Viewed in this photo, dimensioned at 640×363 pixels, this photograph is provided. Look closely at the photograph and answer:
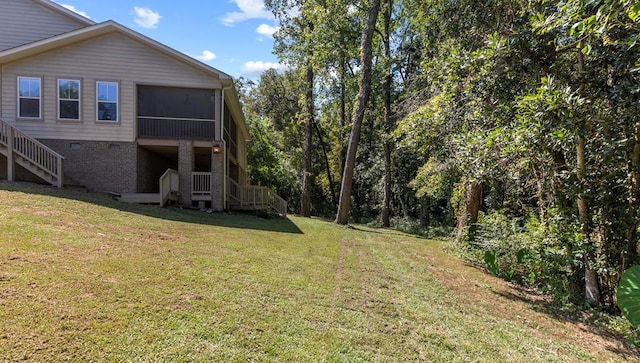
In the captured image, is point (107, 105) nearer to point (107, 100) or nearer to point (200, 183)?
Result: point (107, 100)

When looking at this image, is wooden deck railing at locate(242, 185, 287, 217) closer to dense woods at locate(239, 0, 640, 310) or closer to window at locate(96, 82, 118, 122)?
window at locate(96, 82, 118, 122)

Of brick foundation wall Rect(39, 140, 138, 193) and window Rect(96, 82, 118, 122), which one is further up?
window Rect(96, 82, 118, 122)

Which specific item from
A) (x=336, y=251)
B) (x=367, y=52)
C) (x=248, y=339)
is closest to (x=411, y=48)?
(x=367, y=52)

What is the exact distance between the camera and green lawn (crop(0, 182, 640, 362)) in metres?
3.09

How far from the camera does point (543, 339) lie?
4.32 m

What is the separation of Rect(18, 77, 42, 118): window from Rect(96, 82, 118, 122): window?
6.52 feet

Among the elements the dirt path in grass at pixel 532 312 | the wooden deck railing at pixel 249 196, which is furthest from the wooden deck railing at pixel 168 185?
the dirt path in grass at pixel 532 312

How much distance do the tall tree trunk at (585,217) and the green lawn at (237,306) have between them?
2.44 feet

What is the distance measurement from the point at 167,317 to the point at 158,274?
4.61 ft

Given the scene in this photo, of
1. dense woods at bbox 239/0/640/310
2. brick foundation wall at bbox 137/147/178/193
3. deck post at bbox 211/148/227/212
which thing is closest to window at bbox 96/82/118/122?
brick foundation wall at bbox 137/147/178/193

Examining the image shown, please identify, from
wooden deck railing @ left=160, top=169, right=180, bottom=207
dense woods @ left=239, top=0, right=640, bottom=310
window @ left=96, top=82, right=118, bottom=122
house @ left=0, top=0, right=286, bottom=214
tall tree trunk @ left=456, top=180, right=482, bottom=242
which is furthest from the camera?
window @ left=96, top=82, right=118, bottom=122

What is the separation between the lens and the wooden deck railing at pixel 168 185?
1180 centimetres

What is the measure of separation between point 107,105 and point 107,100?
0.18 metres

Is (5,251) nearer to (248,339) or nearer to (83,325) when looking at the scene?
(83,325)
